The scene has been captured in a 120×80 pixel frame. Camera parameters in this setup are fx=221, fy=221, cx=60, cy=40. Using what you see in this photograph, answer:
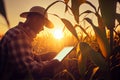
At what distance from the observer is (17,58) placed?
1618 millimetres

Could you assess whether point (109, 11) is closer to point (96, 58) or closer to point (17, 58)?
point (96, 58)

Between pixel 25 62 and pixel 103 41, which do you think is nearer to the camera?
pixel 103 41

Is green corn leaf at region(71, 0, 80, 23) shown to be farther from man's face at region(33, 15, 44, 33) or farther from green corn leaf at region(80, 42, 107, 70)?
man's face at region(33, 15, 44, 33)

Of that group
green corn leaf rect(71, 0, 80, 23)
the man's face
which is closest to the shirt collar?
the man's face

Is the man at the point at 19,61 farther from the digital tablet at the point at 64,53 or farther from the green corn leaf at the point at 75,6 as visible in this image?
the green corn leaf at the point at 75,6

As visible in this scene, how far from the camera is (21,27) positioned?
1821mm

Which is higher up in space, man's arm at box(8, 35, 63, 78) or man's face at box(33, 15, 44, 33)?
man's face at box(33, 15, 44, 33)

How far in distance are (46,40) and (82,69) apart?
319 cm

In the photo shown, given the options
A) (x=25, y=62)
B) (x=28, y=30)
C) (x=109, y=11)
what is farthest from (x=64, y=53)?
(x=109, y=11)

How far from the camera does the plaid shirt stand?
1.59 metres

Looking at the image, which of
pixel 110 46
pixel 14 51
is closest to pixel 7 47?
pixel 14 51

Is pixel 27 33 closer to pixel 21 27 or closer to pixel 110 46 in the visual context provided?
pixel 21 27

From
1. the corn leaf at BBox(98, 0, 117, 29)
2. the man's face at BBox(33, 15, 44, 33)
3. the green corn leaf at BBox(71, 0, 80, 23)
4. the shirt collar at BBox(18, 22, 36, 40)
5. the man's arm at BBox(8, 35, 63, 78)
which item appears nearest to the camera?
the corn leaf at BBox(98, 0, 117, 29)

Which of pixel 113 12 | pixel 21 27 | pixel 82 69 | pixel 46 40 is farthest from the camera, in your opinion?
pixel 46 40
